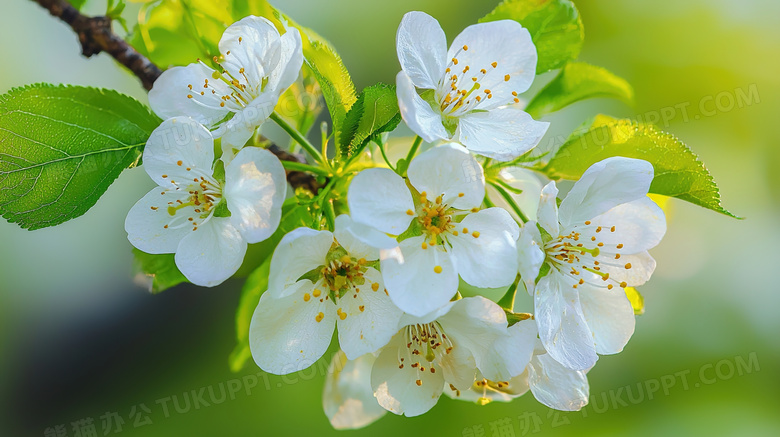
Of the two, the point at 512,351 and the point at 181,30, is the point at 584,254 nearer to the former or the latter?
the point at 512,351

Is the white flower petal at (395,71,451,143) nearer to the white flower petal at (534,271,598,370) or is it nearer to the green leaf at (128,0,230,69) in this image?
the white flower petal at (534,271,598,370)

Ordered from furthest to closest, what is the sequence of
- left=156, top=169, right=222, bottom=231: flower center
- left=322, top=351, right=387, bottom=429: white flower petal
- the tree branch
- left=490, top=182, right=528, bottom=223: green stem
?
1. left=322, top=351, right=387, bottom=429: white flower petal
2. the tree branch
3. left=490, top=182, right=528, bottom=223: green stem
4. left=156, top=169, right=222, bottom=231: flower center

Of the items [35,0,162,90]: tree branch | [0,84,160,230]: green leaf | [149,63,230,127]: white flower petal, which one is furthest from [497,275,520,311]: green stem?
[35,0,162,90]: tree branch

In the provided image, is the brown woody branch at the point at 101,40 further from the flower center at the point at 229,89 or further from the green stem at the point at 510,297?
the green stem at the point at 510,297

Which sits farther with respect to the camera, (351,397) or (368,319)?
(351,397)

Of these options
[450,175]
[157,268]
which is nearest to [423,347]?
[450,175]

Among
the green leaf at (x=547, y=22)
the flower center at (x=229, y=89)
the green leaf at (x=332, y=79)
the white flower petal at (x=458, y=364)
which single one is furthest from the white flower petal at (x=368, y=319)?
the green leaf at (x=547, y=22)
